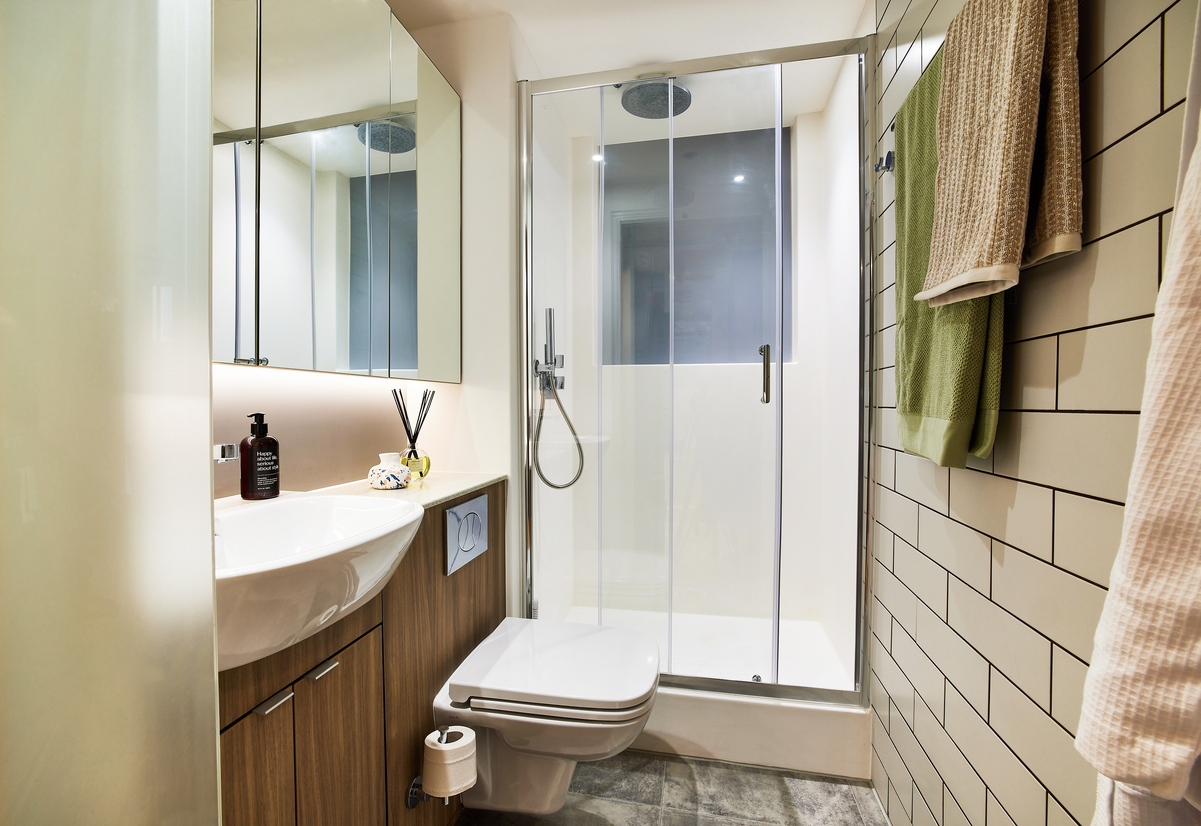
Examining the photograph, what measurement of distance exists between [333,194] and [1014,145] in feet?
4.38

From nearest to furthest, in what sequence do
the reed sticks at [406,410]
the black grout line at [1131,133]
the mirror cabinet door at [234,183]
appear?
the black grout line at [1131,133] < the mirror cabinet door at [234,183] < the reed sticks at [406,410]

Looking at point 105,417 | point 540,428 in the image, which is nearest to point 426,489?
point 540,428

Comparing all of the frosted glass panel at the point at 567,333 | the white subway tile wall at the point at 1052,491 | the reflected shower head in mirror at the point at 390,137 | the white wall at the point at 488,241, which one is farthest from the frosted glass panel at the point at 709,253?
the reflected shower head in mirror at the point at 390,137

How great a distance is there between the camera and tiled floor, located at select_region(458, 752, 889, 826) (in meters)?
1.37

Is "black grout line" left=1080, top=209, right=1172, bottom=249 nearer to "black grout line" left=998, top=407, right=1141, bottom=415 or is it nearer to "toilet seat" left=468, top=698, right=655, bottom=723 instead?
"black grout line" left=998, top=407, right=1141, bottom=415

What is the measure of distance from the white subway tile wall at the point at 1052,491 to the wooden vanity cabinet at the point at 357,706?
1.12m

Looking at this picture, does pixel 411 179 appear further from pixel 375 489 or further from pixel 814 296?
pixel 814 296

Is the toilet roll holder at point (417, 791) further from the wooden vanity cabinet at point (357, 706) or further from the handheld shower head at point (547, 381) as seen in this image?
the handheld shower head at point (547, 381)

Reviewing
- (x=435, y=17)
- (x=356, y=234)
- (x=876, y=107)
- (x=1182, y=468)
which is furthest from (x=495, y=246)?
(x=1182, y=468)

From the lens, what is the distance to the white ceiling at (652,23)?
1.60m

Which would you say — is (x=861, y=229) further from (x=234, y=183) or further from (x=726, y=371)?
(x=234, y=183)

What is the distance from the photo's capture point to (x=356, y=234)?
4.30 feet

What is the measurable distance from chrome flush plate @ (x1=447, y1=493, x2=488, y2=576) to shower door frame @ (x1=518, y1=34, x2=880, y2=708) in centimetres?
27

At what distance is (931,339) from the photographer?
1016 millimetres
